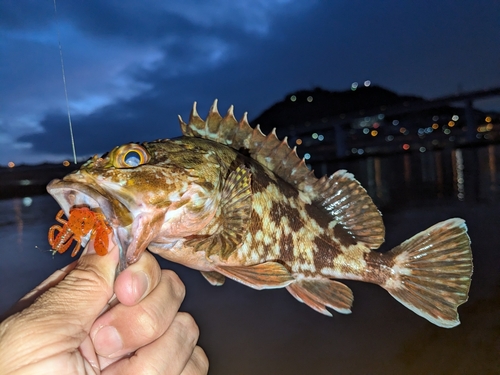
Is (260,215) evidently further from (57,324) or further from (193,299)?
(193,299)

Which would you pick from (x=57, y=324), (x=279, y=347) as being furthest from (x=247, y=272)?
(x=279, y=347)

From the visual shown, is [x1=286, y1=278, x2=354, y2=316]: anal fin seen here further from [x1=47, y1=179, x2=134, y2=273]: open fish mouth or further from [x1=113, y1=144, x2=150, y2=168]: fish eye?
[x1=113, y1=144, x2=150, y2=168]: fish eye

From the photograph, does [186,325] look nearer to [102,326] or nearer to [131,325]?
[131,325]

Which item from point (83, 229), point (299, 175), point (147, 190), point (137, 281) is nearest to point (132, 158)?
point (147, 190)

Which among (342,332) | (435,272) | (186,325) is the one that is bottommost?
(342,332)

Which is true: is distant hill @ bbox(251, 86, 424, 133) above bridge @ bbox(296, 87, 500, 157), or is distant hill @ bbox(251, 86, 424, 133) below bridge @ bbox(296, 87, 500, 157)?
above


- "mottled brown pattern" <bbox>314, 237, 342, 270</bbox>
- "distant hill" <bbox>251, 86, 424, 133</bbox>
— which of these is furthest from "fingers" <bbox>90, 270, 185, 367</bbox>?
"distant hill" <bbox>251, 86, 424, 133</bbox>

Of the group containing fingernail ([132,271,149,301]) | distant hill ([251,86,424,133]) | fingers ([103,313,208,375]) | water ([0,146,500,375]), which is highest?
distant hill ([251,86,424,133])
